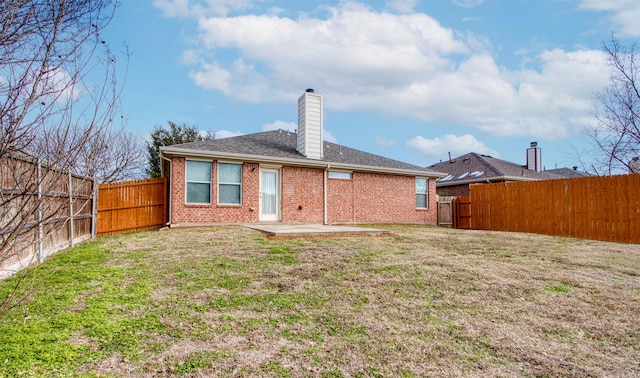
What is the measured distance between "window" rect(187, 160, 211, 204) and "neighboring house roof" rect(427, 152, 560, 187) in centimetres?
1662

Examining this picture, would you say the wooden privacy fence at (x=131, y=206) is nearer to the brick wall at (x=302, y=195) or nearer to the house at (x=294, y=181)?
the house at (x=294, y=181)

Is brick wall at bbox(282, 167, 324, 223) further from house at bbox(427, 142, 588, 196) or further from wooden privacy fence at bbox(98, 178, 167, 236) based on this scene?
house at bbox(427, 142, 588, 196)

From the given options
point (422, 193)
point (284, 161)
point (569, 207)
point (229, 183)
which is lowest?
point (569, 207)

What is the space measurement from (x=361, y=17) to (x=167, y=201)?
8433mm

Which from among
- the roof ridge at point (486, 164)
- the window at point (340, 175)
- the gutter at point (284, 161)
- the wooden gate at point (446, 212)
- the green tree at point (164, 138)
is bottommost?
the wooden gate at point (446, 212)

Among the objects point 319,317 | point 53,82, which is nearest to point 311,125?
point 319,317

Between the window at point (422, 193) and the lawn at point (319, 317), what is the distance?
10210 millimetres

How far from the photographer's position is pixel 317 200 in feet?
46.2

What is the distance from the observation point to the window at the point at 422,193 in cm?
1688

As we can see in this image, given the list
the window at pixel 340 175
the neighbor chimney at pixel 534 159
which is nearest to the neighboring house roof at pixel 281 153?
the window at pixel 340 175

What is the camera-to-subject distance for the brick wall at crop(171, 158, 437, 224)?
11887mm

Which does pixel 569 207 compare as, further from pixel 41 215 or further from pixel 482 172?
pixel 41 215

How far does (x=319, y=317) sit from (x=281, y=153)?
34.2ft

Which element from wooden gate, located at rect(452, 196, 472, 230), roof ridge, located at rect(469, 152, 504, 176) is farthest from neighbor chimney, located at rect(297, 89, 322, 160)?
roof ridge, located at rect(469, 152, 504, 176)
